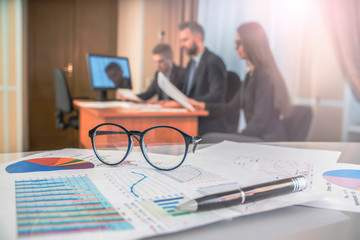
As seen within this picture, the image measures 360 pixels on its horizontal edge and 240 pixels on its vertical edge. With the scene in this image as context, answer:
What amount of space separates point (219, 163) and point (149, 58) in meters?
4.33

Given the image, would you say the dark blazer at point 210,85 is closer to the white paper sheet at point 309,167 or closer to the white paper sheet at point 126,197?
the white paper sheet at point 309,167

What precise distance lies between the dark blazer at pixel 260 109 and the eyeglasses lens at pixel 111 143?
1973 mm

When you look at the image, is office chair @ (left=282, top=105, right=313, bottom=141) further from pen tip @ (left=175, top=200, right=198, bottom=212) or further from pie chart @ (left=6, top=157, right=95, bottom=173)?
pen tip @ (left=175, top=200, right=198, bottom=212)

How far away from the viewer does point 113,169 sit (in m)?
0.57

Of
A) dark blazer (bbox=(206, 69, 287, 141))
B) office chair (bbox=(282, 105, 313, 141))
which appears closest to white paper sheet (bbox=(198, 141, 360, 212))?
office chair (bbox=(282, 105, 313, 141))

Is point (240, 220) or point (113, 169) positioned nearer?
point (240, 220)

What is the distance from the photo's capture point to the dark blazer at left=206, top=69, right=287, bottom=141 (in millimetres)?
2576

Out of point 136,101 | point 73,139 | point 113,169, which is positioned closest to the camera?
point 113,169

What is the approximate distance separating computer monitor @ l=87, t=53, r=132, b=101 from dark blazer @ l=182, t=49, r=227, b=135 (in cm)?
67

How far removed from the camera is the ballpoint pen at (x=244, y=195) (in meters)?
0.38

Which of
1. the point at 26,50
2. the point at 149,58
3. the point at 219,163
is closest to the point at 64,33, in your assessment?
the point at 26,50

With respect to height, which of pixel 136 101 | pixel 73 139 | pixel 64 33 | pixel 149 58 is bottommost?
pixel 73 139

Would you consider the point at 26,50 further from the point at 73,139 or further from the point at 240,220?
the point at 240,220

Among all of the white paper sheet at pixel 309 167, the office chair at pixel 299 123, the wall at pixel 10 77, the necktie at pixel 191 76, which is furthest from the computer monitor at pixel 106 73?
the white paper sheet at pixel 309 167
